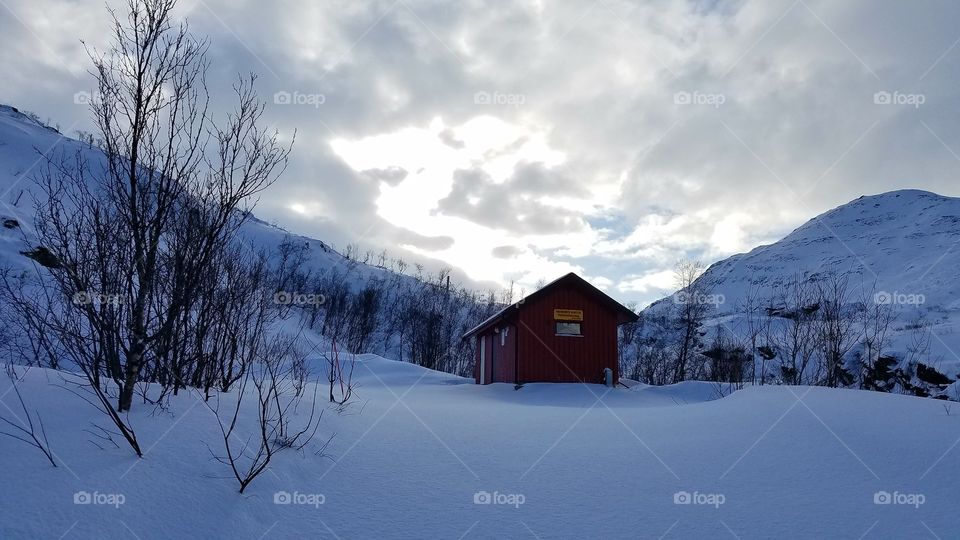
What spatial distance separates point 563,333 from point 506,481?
1401 cm

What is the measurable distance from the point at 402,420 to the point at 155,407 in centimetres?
309

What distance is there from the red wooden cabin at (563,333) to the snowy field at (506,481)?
38.2 feet

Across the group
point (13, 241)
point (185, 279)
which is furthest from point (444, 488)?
point (13, 241)

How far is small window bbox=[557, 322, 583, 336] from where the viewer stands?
18.0 meters

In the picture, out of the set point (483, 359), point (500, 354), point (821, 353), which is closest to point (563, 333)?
point (500, 354)

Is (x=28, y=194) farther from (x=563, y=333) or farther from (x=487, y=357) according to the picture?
(x=563, y=333)

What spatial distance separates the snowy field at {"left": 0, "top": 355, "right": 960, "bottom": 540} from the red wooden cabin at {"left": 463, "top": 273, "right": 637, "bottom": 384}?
11.6m

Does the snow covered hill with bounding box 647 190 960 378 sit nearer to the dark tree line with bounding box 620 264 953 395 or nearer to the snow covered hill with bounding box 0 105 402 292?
the dark tree line with bounding box 620 264 953 395

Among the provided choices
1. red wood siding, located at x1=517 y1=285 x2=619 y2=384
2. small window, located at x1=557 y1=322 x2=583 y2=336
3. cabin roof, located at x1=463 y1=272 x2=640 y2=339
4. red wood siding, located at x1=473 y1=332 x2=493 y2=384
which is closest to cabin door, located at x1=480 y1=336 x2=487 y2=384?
red wood siding, located at x1=473 y1=332 x2=493 y2=384

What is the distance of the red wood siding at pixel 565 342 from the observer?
17547 mm

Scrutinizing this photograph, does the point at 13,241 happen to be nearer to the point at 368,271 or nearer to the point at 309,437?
the point at 309,437

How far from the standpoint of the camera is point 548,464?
15.5ft

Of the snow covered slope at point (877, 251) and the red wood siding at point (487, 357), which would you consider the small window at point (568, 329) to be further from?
the snow covered slope at point (877, 251)

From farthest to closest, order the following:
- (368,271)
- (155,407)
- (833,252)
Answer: (368,271)
(833,252)
(155,407)
